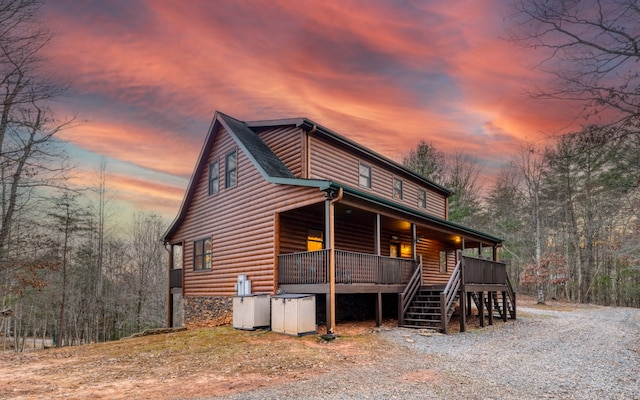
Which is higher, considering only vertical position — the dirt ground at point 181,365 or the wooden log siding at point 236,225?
the wooden log siding at point 236,225

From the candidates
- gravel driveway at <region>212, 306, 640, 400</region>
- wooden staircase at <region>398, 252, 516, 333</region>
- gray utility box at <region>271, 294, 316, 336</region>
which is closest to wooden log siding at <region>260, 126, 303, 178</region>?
gray utility box at <region>271, 294, 316, 336</region>

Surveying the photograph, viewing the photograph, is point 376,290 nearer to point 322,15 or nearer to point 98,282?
point 322,15

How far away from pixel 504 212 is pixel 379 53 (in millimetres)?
27556

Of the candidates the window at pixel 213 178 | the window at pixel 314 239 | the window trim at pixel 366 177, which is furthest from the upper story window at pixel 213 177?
the window trim at pixel 366 177

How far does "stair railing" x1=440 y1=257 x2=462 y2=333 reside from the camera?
13.0m

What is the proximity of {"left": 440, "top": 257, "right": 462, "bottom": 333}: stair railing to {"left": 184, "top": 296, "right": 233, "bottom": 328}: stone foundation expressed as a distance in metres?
8.06

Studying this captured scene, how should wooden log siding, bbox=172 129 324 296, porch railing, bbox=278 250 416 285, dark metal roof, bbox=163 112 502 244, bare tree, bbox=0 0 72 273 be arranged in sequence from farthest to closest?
1. wooden log siding, bbox=172 129 324 296
2. dark metal roof, bbox=163 112 502 244
3. porch railing, bbox=278 250 416 285
4. bare tree, bbox=0 0 72 273

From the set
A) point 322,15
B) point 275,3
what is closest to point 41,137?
point 275,3

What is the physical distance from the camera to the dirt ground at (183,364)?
22.8 ft

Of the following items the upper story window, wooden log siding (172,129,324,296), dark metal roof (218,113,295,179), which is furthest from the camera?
the upper story window

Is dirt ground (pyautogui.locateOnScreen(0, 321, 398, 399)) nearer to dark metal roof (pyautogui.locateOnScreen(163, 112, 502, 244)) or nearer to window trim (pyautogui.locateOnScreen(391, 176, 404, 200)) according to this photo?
dark metal roof (pyautogui.locateOnScreen(163, 112, 502, 244))

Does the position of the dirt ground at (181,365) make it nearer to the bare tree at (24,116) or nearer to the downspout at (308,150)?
the bare tree at (24,116)

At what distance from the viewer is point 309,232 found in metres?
15.9

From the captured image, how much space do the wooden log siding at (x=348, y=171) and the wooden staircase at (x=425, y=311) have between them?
528 centimetres
